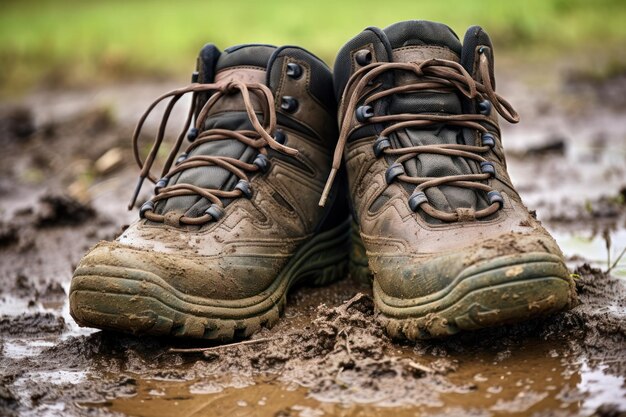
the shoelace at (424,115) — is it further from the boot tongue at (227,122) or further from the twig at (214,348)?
the twig at (214,348)

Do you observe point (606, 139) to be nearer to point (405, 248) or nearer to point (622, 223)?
point (622, 223)

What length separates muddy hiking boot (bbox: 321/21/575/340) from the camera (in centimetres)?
182

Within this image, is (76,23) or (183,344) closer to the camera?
(183,344)

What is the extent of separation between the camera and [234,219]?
7.61ft

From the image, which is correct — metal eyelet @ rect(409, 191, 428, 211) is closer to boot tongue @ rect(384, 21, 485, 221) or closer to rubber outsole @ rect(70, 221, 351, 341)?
boot tongue @ rect(384, 21, 485, 221)

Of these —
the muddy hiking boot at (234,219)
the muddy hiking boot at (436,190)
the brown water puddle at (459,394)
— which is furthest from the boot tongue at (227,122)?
the brown water puddle at (459,394)

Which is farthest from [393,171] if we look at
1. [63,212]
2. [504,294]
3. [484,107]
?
[63,212]

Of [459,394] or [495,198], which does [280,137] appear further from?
[459,394]

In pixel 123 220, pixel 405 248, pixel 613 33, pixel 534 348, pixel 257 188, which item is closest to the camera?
pixel 534 348

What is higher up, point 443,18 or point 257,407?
point 443,18

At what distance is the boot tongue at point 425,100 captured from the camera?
7.25ft

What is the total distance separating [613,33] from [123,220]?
7.48 m

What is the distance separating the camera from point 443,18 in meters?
10.3

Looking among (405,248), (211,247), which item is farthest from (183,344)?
(405,248)
